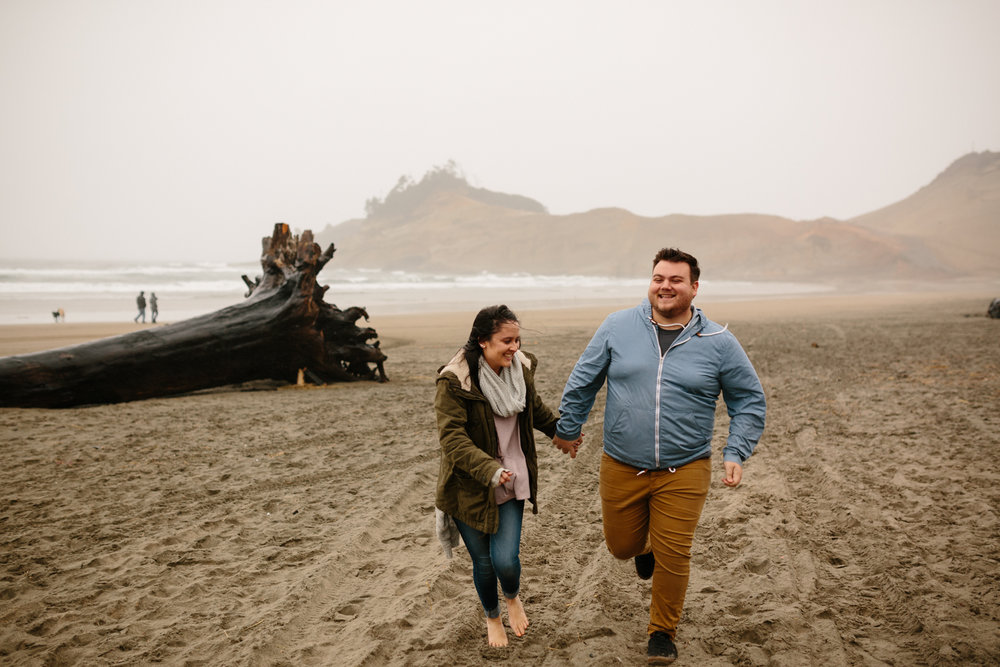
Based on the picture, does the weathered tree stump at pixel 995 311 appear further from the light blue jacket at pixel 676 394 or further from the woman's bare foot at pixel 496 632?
the woman's bare foot at pixel 496 632

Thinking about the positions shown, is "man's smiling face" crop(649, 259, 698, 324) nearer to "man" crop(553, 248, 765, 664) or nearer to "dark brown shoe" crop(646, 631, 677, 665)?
"man" crop(553, 248, 765, 664)

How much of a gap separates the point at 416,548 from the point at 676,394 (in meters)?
2.31

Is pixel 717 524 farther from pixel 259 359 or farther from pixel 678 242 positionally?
pixel 678 242

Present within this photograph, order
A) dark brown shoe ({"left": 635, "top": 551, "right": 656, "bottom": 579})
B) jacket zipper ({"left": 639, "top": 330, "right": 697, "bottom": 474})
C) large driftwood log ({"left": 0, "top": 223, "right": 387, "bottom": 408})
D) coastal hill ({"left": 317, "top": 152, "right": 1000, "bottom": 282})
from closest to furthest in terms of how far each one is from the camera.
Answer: jacket zipper ({"left": 639, "top": 330, "right": 697, "bottom": 474}), dark brown shoe ({"left": 635, "top": 551, "right": 656, "bottom": 579}), large driftwood log ({"left": 0, "top": 223, "right": 387, "bottom": 408}), coastal hill ({"left": 317, "top": 152, "right": 1000, "bottom": 282})

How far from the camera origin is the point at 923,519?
448 cm

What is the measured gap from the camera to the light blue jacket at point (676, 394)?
117 inches

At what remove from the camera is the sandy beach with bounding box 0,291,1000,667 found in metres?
3.19

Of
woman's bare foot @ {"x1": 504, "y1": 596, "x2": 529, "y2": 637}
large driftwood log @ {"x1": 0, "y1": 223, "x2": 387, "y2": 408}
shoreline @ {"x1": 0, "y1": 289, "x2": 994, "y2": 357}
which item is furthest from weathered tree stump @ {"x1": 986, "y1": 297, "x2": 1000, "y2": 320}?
woman's bare foot @ {"x1": 504, "y1": 596, "x2": 529, "y2": 637}

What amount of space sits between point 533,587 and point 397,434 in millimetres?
3755

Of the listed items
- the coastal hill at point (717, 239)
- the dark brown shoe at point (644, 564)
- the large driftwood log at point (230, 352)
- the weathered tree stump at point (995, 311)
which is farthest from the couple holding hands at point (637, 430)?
the coastal hill at point (717, 239)

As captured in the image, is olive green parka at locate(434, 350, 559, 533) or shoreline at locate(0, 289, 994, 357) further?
shoreline at locate(0, 289, 994, 357)

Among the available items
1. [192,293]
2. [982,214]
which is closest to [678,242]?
[982,214]

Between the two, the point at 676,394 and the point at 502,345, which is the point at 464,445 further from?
the point at 676,394

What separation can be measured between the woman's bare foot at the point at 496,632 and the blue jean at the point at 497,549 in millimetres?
123
